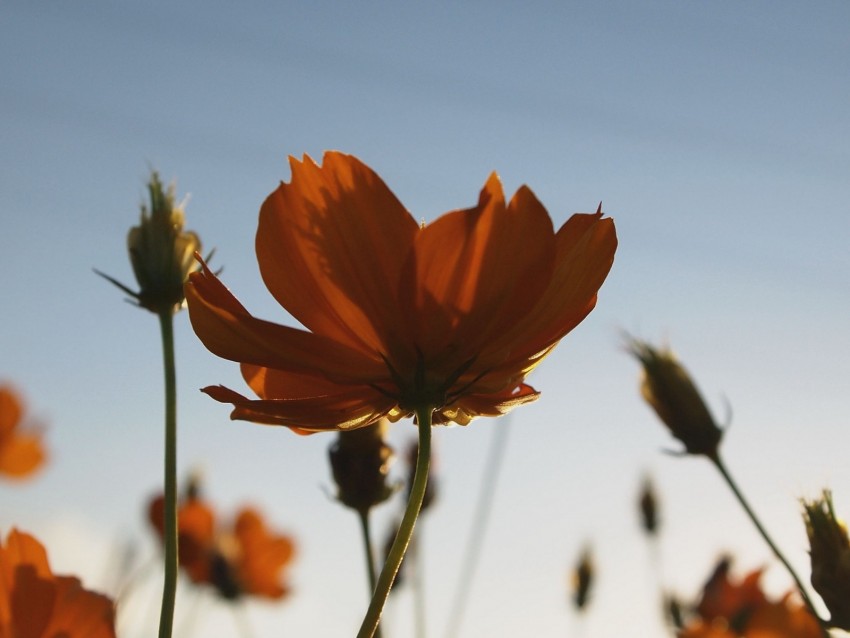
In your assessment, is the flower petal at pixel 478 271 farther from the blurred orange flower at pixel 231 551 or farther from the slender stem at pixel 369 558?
the blurred orange flower at pixel 231 551

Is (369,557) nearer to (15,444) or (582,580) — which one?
(582,580)

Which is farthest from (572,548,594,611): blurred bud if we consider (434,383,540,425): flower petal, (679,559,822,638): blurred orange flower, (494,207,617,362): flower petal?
(494,207,617,362): flower petal

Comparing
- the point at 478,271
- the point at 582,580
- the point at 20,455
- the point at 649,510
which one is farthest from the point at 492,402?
the point at 20,455

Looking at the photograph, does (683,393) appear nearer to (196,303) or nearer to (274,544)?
(196,303)

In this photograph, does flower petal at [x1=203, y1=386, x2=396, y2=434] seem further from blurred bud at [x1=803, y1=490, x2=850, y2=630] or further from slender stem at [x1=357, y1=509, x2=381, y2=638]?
blurred bud at [x1=803, y1=490, x2=850, y2=630]

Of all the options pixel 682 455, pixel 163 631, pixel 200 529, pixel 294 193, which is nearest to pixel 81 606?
pixel 163 631

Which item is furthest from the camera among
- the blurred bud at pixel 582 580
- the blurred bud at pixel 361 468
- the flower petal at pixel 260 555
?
the flower petal at pixel 260 555

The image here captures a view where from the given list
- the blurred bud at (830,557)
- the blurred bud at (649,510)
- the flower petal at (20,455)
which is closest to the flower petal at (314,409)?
the blurred bud at (830,557)
